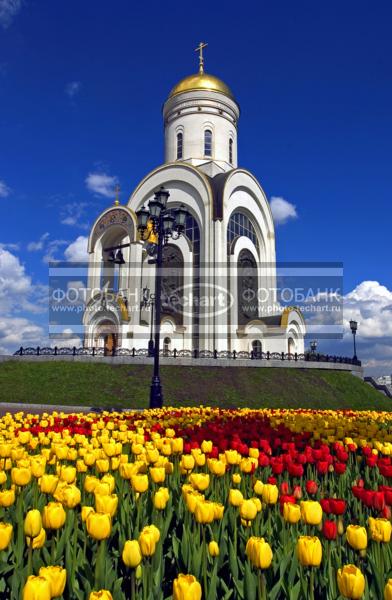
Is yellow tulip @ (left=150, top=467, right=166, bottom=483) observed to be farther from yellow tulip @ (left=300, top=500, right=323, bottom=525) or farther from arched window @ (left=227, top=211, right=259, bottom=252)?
arched window @ (left=227, top=211, right=259, bottom=252)

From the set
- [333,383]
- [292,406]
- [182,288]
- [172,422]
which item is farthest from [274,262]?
[172,422]

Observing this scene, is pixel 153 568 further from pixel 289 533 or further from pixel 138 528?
pixel 289 533

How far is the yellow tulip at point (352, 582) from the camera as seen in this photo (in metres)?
1.63

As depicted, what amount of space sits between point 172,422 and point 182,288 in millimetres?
26352

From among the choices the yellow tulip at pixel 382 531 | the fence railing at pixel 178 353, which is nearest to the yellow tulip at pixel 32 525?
the yellow tulip at pixel 382 531

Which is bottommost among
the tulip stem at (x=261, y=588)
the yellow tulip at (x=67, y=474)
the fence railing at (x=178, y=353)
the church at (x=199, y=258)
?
the tulip stem at (x=261, y=588)

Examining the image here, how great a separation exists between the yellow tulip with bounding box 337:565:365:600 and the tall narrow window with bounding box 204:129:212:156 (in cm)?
3928

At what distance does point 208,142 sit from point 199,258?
12171 millimetres

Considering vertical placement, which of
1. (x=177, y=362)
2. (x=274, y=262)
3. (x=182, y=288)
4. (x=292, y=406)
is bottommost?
(x=292, y=406)

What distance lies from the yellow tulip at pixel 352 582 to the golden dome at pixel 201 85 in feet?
137

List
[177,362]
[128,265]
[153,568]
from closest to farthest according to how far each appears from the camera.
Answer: [153,568]
[177,362]
[128,265]

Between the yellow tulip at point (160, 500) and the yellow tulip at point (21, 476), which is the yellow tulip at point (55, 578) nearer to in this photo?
the yellow tulip at point (160, 500)

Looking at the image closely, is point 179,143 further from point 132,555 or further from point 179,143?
point 132,555

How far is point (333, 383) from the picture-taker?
83.3ft
